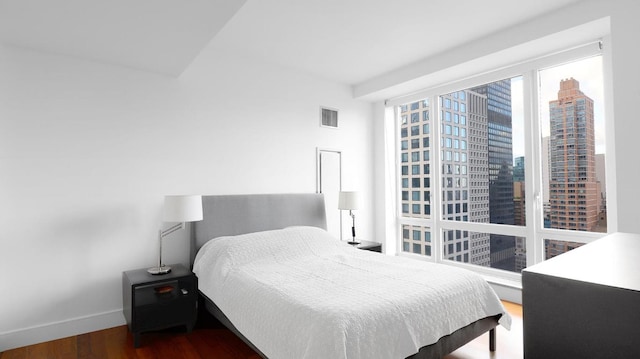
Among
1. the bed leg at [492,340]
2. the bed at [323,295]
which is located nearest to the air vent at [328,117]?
the bed at [323,295]

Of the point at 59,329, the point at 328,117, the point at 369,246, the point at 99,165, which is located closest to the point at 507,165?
the point at 369,246

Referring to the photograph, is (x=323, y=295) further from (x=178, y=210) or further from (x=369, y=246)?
(x=369, y=246)

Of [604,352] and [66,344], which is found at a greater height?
[604,352]

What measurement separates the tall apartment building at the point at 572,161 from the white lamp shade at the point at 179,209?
345cm

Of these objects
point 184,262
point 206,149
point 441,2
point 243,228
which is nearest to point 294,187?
point 243,228

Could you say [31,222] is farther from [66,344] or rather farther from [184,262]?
[184,262]

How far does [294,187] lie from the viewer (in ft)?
13.7

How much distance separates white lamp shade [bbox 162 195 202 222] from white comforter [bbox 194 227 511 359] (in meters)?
0.39

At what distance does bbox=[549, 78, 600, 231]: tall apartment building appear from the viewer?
3.15 m

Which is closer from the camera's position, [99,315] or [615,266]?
[615,266]

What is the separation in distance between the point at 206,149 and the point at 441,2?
254 cm

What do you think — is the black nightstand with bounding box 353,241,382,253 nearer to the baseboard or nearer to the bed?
the bed

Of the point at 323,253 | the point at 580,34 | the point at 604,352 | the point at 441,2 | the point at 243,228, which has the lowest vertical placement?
the point at 323,253

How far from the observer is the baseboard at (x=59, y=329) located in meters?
2.62
